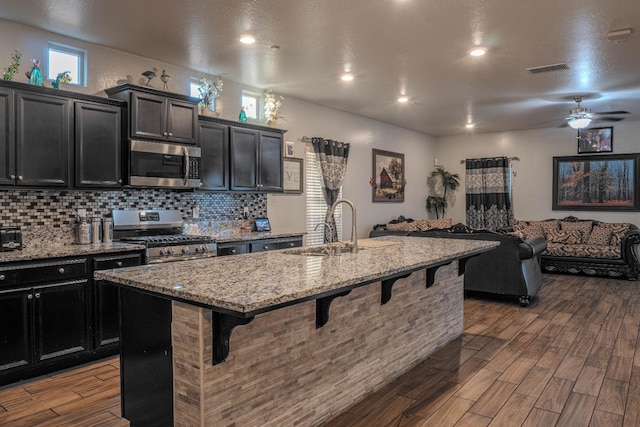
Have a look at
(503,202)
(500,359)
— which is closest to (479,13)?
(500,359)

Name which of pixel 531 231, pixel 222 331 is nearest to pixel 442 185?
pixel 531 231

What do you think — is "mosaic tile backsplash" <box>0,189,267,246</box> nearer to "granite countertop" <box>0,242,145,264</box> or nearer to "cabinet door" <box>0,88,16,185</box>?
"granite countertop" <box>0,242,145,264</box>

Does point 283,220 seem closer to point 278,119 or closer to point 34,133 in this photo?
point 278,119

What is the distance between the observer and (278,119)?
616 centimetres

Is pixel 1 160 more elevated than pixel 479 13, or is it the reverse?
pixel 479 13

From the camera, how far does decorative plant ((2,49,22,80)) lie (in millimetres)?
3553

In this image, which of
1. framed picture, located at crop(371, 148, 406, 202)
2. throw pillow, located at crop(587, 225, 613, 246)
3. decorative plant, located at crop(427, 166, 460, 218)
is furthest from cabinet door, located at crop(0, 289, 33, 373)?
throw pillow, located at crop(587, 225, 613, 246)

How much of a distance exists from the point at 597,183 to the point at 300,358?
329 inches

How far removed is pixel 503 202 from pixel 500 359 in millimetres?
6314

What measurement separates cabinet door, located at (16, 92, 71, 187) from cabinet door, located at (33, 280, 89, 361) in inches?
34.9

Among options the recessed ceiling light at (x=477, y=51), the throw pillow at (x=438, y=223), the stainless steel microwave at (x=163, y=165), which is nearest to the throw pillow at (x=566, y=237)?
the throw pillow at (x=438, y=223)

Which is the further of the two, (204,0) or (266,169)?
(266,169)

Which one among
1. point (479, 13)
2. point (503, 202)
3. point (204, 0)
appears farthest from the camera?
point (503, 202)

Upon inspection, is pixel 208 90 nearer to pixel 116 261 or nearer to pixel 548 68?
pixel 116 261
